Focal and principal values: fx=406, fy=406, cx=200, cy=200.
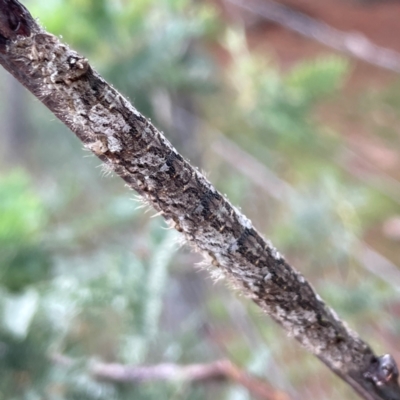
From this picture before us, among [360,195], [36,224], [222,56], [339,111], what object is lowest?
[36,224]

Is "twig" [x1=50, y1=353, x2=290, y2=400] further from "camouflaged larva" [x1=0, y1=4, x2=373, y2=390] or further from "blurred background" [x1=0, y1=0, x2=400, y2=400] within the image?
"camouflaged larva" [x1=0, y1=4, x2=373, y2=390]

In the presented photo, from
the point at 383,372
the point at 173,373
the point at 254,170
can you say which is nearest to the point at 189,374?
the point at 173,373

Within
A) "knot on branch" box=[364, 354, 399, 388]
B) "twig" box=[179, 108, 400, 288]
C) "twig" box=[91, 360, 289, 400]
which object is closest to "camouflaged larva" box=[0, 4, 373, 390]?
"knot on branch" box=[364, 354, 399, 388]

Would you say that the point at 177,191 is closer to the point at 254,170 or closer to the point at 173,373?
the point at 173,373

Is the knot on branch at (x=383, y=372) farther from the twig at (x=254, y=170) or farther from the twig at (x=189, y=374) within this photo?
the twig at (x=254, y=170)

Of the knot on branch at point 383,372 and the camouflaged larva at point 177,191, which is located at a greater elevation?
the knot on branch at point 383,372

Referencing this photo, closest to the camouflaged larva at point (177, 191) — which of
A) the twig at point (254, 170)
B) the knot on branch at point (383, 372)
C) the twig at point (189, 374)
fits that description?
the knot on branch at point (383, 372)

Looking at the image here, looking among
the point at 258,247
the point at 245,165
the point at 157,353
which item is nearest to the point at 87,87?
the point at 258,247

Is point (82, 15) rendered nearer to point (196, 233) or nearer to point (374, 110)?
point (196, 233)
